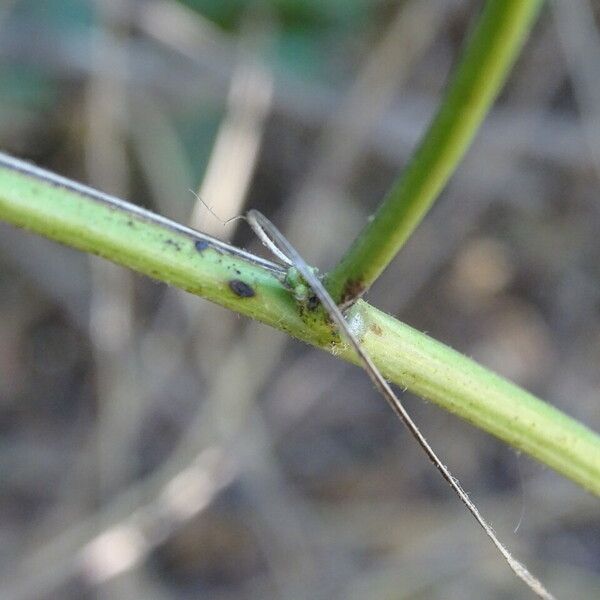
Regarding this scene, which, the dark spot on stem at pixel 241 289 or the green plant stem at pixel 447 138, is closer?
the green plant stem at pixel 447 138

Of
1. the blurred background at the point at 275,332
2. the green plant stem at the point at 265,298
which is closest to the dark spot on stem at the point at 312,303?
the green plant stem at the point at 265,298

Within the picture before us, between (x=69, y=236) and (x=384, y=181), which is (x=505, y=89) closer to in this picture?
(x=384, y=181)

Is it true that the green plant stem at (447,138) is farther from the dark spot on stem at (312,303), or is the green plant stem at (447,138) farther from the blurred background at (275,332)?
the blurred background at (275,332)

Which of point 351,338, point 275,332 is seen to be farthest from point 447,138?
point 275,332

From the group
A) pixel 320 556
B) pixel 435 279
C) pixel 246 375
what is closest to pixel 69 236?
pixel 246 375

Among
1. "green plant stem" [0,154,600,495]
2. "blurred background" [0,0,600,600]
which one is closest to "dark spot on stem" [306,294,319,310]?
"green plant stem" [0,154,600,495]
